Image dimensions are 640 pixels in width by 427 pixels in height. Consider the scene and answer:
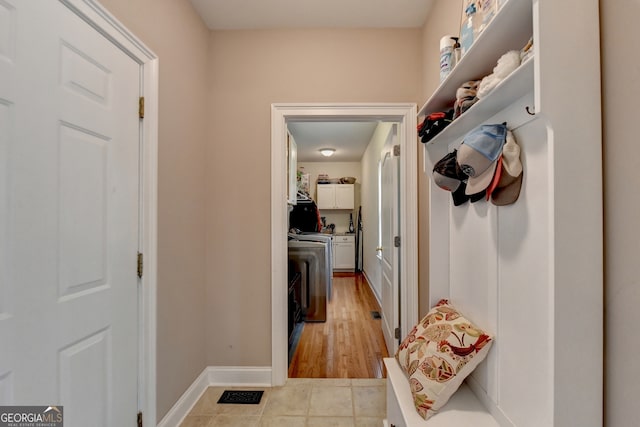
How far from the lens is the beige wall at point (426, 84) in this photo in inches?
68.7

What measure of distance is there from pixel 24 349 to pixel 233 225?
133 centimetres

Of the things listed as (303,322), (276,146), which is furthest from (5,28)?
(303,322)

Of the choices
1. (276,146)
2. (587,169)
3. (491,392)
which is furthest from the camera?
(276,146)

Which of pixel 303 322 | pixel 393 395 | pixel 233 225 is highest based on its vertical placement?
pixel 233 225

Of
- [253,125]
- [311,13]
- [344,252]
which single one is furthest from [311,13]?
[344,252]

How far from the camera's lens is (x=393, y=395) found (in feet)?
4.45

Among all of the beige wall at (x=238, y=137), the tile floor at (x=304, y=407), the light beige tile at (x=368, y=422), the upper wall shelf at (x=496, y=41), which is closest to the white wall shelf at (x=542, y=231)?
the upper wall shelf at (x=496, y=41)

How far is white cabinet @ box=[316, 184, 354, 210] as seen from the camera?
659 cm

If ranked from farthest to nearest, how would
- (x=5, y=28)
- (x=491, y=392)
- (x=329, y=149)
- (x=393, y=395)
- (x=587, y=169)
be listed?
(x=329, y=149) < (x=393, y=395) < (x=491, y=392) < (x=5, y=28) < (x=587, y=169)

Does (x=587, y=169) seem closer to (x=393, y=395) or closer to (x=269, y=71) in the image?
(x=393, y=395)

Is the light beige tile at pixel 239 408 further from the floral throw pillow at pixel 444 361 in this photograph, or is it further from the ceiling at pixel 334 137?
the ceiling at pixel 334 137

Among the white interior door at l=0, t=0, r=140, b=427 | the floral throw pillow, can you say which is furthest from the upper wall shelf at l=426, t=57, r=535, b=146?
the white interior door at l=0, t=0, r=140, b=427

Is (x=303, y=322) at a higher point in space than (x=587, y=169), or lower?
lower

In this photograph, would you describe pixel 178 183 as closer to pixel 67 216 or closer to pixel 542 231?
pixel 67 216
